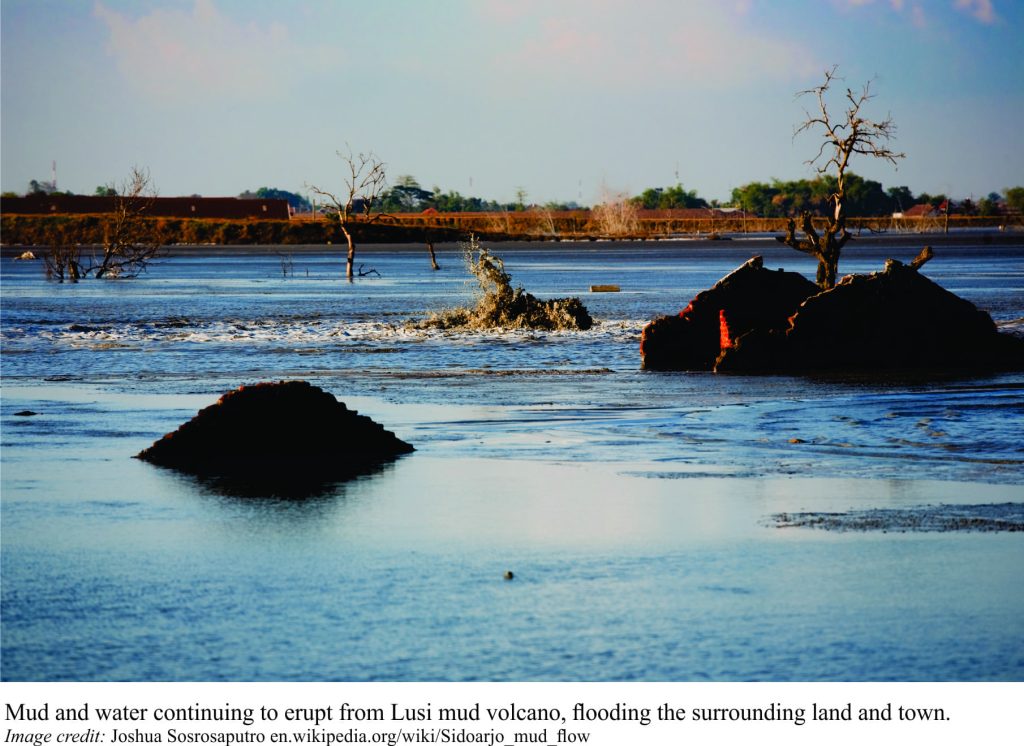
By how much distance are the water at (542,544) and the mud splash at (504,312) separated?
1294 centimetres

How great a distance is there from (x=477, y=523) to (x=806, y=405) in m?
7.71

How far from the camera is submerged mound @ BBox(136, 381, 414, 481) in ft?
40.9

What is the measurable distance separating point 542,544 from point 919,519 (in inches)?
97.5

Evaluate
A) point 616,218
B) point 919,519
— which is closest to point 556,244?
point 616,218

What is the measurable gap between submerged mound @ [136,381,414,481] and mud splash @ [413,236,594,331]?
20355 millimetres

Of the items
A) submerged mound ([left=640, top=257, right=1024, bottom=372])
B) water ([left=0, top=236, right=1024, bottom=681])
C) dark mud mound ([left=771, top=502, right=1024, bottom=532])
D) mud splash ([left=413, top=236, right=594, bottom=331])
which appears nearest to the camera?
water ([left=0, top=236, right=1024, bottom=681])

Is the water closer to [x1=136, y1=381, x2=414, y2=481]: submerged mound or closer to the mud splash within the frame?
[x1=136, y1=381, x2=414, y2=481]: submerged mound

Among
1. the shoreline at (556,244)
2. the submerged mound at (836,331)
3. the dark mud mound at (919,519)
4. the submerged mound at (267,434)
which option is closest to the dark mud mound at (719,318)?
the submerged mound at (836,331)

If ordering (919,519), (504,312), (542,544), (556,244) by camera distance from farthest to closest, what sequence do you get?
(556,244) < (504,312) < (919,519) < (542,544)

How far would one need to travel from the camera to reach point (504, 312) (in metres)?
34.0

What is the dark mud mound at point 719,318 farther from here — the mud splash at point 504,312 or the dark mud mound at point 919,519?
the dark mud mound at point 919,519

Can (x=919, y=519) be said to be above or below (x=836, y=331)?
below

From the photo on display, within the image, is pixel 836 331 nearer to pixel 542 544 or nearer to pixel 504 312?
pixel 504 312

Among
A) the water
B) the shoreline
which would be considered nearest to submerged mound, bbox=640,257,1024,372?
the water
